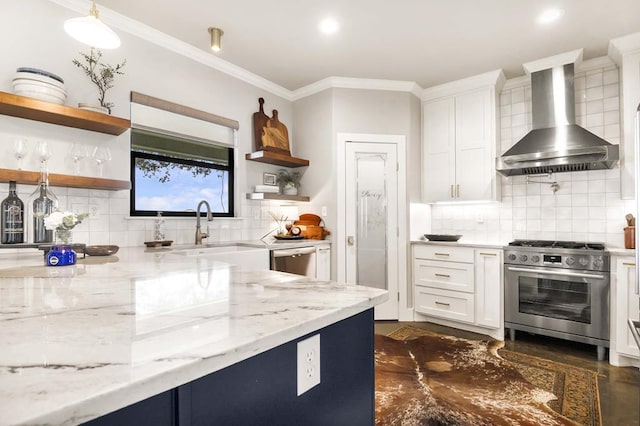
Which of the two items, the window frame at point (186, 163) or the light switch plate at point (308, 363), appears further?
the window frame at point (186, 163)

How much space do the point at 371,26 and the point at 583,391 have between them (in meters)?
3.14

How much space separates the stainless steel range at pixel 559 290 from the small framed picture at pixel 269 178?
8.45ft

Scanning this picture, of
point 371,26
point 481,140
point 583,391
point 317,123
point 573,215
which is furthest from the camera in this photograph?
point 317,123

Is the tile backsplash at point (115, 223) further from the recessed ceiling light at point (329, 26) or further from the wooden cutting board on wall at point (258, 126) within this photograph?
the recessed ceiling light at point (329, 26)

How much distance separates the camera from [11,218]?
1955 millimetres

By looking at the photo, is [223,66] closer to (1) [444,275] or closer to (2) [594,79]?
(1) [444,275]

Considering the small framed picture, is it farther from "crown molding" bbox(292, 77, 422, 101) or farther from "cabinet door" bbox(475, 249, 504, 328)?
"cabinet door" bbox(475, 249, 504, 328)

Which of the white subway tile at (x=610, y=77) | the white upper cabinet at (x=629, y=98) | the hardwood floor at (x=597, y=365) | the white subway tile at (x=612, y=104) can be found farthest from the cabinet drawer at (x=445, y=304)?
the white subway tile at (x=610, y=77)

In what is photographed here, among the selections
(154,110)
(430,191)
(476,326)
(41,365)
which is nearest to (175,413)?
A: (41,365)

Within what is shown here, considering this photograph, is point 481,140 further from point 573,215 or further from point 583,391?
point 583,391

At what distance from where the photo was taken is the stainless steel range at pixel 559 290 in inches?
108

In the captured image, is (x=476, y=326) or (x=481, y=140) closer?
(x=476, y=326)

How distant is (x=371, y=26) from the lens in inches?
111

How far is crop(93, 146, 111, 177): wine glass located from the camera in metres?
2.48
